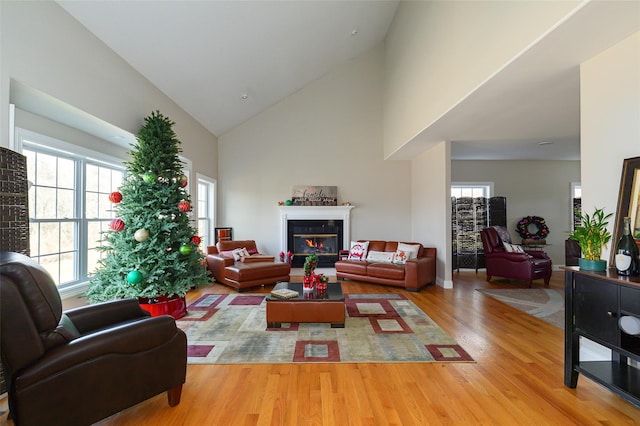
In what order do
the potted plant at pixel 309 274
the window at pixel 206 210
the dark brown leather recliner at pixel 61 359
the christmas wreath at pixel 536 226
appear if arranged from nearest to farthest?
1. the dark brown leather recliner at pixel 61 359
2. the potted plant at pixel 309 274
3. the window at pixel 206 210
4. the christmas wreath at pixel 536 226

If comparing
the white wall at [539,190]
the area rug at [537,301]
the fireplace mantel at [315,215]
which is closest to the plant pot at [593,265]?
the area rug at [537,301]

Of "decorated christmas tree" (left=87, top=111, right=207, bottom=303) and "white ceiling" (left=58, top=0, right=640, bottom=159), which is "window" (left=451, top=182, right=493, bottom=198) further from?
"decorated christmas tree" (left=87, top=111, right=207, bottom=303)

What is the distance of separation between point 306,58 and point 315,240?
3.86 meters

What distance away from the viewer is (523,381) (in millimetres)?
2500

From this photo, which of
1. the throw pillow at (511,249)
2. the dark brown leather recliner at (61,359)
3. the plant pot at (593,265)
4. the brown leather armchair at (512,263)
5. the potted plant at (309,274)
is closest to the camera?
the dark brown leather recliner at (61,359)

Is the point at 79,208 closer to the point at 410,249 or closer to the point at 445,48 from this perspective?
the point at 445,48

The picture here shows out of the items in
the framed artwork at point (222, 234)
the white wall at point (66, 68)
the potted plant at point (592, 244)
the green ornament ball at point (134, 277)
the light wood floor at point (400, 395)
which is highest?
the white wall at point (66, 68)

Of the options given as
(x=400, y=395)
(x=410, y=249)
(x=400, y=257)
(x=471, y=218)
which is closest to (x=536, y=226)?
(x=471, y=218)

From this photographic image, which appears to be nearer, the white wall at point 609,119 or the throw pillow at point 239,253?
the white wall at point 609,119

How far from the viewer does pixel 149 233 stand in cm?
376

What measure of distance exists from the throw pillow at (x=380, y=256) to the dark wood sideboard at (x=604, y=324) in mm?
3767

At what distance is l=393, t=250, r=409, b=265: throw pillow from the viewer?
19.4 ft

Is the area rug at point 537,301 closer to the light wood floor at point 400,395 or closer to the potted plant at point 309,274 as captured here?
the light wood floor at point 400,395

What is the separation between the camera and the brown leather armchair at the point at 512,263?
5855 millimetres
